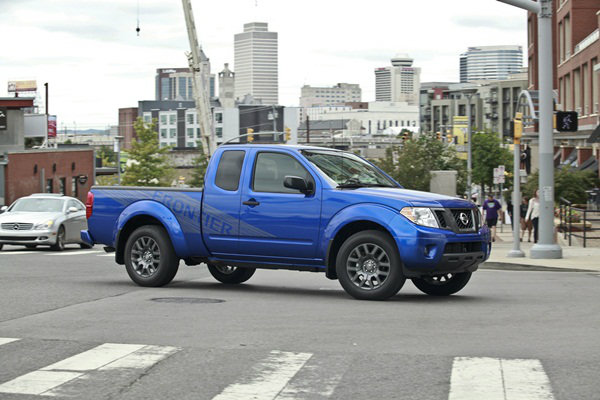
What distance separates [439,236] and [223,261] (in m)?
3.27

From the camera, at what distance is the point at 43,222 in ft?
85.5

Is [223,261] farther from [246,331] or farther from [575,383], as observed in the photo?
[575,383]

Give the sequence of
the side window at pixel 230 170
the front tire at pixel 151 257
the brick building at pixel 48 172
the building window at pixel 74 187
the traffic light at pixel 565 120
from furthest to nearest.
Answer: the building window at pixel 74 187 < the brick building at pixel 48 172 < the traffic light at pixel 565 120 < the front tire at pixel 151 257 < the side window at pixel 230 170

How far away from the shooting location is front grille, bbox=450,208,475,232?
12609 millimetres

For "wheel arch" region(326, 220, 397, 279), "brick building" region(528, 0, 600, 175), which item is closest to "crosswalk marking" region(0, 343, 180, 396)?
"wheel arch" region(326, 220, 397, 279)

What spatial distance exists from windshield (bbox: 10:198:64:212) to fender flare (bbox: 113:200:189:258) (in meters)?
13.7

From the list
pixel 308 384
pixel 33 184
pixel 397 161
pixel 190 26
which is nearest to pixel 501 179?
pixel 397 161

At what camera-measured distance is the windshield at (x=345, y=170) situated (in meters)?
13.1

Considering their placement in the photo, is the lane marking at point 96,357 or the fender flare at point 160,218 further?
the fender flare at point 160,218

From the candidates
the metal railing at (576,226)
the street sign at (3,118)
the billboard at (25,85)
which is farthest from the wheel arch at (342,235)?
the billboard at (25,85)

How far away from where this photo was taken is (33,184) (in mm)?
61875

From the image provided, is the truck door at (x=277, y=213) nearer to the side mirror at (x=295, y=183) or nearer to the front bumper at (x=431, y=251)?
the side mirror at (x=295, y=183)

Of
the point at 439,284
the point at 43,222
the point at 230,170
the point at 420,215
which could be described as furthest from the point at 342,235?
the point at 43,222

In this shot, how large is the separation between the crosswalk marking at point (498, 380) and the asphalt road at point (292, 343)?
0.01m
